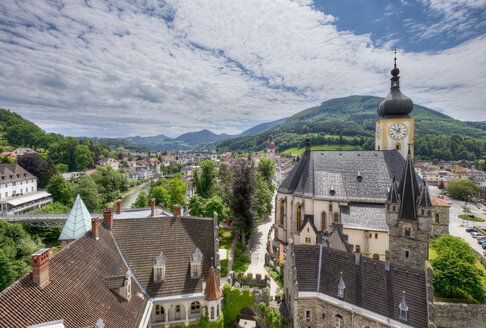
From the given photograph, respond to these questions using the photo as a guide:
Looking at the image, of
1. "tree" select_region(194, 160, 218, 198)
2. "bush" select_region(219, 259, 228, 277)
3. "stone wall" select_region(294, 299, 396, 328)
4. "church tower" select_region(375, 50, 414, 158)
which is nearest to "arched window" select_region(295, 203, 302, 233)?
"bush" select_region(219, 259, 228, 277)

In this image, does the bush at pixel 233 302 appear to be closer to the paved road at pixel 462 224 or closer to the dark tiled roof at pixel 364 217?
the dark tiled roof at pixel 364 217

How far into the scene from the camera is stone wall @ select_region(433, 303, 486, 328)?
20.7 m

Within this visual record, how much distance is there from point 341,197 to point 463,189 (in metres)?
78.2

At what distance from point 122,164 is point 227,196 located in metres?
130

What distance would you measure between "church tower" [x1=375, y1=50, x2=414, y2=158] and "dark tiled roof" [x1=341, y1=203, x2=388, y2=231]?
564 inches

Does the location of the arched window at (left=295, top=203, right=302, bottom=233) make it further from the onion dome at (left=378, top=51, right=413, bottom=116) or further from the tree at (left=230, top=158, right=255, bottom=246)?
the onion dome at (left=378, top=51, right=413, bottom=116)

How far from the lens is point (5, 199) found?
49.8m

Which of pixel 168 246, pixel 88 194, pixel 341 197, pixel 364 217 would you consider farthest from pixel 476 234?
pixel 88 194

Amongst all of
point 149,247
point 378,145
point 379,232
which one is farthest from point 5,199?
point 378,145

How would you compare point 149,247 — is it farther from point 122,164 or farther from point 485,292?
point 122,164

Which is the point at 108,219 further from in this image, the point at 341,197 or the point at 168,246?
the point at 341,197

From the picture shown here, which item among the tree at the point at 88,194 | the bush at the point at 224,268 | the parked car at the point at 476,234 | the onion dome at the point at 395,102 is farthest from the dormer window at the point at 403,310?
the tree at the point at 88,194

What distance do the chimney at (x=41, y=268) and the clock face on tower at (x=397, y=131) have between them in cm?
4304

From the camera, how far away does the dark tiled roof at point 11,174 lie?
167 feet
